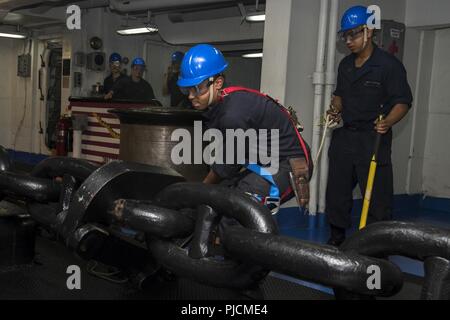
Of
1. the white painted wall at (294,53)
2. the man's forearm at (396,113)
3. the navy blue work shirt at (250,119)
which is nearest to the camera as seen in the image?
the navy blue work shirt at (250,119)

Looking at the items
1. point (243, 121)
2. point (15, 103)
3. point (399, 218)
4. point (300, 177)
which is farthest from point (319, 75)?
point (15, 103)

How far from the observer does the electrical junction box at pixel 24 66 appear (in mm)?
10547

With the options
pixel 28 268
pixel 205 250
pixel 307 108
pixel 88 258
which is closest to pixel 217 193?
pixel 205 250

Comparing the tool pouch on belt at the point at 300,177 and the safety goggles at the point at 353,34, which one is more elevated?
the safety goggles at the point at 353,34

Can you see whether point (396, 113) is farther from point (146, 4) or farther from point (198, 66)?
point (146, 4)

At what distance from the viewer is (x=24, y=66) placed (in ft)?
34.7

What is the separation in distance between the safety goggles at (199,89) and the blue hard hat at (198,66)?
0.10 feet

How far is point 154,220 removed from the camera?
1.03 meters

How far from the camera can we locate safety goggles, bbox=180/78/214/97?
1.82m

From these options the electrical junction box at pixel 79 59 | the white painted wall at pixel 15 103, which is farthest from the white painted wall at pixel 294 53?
the white painted wall at pixel 15 103

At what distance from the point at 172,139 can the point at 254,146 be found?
2518 millimetres

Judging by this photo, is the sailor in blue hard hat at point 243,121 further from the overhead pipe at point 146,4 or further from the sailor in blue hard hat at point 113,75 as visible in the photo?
the sailor in blue hard hat at point 113,75

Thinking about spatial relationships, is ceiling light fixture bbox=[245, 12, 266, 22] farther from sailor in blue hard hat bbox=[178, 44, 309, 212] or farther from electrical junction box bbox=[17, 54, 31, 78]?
electrical junction box bbox=[17, 54, 31, 78]

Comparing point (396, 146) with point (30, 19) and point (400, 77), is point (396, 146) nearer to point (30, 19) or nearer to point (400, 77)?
point (400, 77)
